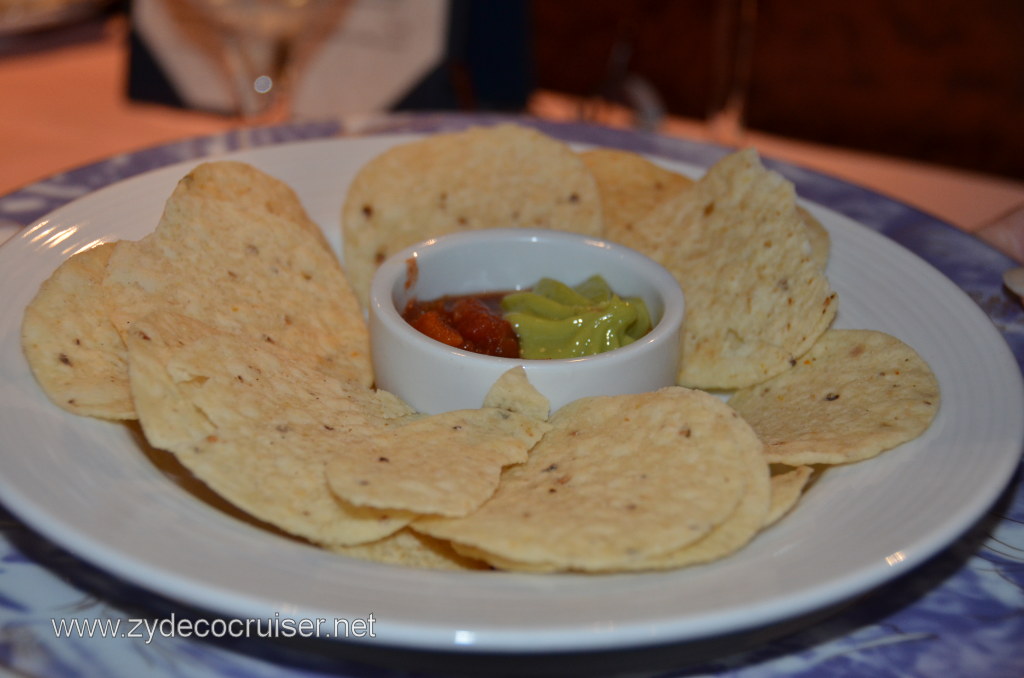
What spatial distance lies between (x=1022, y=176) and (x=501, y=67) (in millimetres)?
3256

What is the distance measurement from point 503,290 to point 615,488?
3.25 feet

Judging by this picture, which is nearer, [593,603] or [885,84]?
[593,603]

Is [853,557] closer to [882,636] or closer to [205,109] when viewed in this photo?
[882,636]

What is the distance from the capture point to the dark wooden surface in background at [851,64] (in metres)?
5.46

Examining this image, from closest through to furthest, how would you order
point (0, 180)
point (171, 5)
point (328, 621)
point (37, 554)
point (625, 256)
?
1. point (328, 621)
2. point (37, 554)
3. point (625, 256)
4. point (0, 180)
5. point (171, 5)

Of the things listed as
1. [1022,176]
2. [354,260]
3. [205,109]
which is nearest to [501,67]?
[205,109]

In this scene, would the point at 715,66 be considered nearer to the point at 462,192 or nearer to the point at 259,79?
the point at 259,79

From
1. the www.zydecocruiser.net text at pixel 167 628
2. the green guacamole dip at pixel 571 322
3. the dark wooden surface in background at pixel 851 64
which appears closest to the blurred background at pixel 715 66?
the dark wooden surface in background at pixel 851 64

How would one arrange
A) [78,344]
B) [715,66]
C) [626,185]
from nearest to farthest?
1. [78,344]
2. [626,185]
3. [715,66]

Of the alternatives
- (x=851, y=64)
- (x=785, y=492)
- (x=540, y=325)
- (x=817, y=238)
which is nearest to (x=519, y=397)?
(x=540, y=325)

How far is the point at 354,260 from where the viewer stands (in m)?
2.53

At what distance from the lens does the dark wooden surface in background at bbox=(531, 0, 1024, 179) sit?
5461 millimetres

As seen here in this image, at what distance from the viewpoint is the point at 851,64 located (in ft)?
19.0

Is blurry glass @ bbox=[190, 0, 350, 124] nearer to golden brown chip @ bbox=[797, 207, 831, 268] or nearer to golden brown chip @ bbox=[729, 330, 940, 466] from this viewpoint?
golden brown chip @ bbox=[797, 207, 831, 268]
